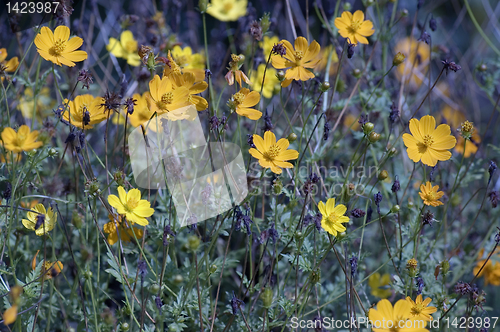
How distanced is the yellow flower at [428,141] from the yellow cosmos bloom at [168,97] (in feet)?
1.80

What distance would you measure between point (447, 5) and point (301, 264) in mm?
2646

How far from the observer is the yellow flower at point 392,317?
0.91 meters

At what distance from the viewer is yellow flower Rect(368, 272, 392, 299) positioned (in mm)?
1439

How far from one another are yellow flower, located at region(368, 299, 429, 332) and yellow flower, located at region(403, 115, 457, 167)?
371 millimetres

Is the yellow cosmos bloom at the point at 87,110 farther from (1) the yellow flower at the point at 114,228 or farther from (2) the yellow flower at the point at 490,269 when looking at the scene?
(2) the yellow flower at the point at 490,269

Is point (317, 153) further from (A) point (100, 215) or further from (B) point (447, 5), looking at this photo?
(B) point (447, 5)

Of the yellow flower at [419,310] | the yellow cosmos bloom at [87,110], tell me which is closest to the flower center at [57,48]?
the yellow cosmos bloom at [87,110]

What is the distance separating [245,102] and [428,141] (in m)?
0.47

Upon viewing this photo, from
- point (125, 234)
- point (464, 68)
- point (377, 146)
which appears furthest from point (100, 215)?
point (464, 68)

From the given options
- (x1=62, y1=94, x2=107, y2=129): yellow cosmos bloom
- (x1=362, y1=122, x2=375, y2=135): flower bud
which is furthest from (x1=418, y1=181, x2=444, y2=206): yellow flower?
(x1=62, y1=94, x2=107, y2=129): yellow cosmos bloom

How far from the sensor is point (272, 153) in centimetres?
107

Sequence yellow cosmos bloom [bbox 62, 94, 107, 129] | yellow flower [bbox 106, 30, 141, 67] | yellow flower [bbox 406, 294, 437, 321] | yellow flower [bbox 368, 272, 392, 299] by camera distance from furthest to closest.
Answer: yellow flower [bbox 106, 30, 141, 67] → yellow flower [bbox 368, 272, 392, 299] → yellow cosmos bloom [bbox 62, 94, 107, 129] → yellow flower [bbox 406, 294, 437, 321]

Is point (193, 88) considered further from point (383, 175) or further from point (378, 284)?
point (378, 284)

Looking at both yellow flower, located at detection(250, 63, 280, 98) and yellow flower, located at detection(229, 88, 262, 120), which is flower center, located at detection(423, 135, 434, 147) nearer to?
yellow flower, located at detection(229, 88, 262, 120)
